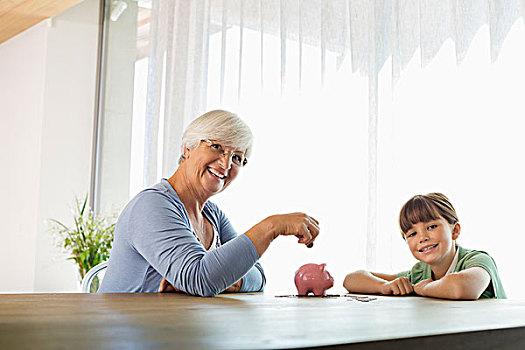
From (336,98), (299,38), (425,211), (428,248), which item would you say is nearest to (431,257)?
(428,248)

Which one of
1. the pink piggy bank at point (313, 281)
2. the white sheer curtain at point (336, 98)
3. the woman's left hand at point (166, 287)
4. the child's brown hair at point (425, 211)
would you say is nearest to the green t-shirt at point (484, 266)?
the child's brown hair at point (425, 211)

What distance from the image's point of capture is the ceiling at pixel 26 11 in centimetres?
394

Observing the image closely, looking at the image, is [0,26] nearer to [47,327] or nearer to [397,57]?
[397,57]

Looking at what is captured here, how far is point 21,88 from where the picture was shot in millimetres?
4426

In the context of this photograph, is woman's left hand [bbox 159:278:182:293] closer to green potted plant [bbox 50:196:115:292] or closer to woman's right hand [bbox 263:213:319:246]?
woman's right hand [bbox 263:213:319:246]

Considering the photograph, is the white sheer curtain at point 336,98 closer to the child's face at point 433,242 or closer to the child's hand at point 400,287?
the child's face at point 433,242

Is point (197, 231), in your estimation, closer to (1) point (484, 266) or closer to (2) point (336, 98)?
(1) point (484, 266)

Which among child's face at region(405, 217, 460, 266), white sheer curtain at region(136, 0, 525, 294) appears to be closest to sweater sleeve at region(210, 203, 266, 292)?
child's face at region(405, 217, 460, 266)

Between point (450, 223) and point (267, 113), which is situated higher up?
point (267, 113)

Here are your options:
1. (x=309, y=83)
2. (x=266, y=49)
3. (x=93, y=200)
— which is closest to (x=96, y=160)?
(x=93, y=200)

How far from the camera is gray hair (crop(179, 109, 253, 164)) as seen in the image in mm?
1756

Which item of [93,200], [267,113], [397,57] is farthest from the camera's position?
[93,200]

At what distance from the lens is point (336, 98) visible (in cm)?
254

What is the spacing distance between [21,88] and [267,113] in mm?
2398
